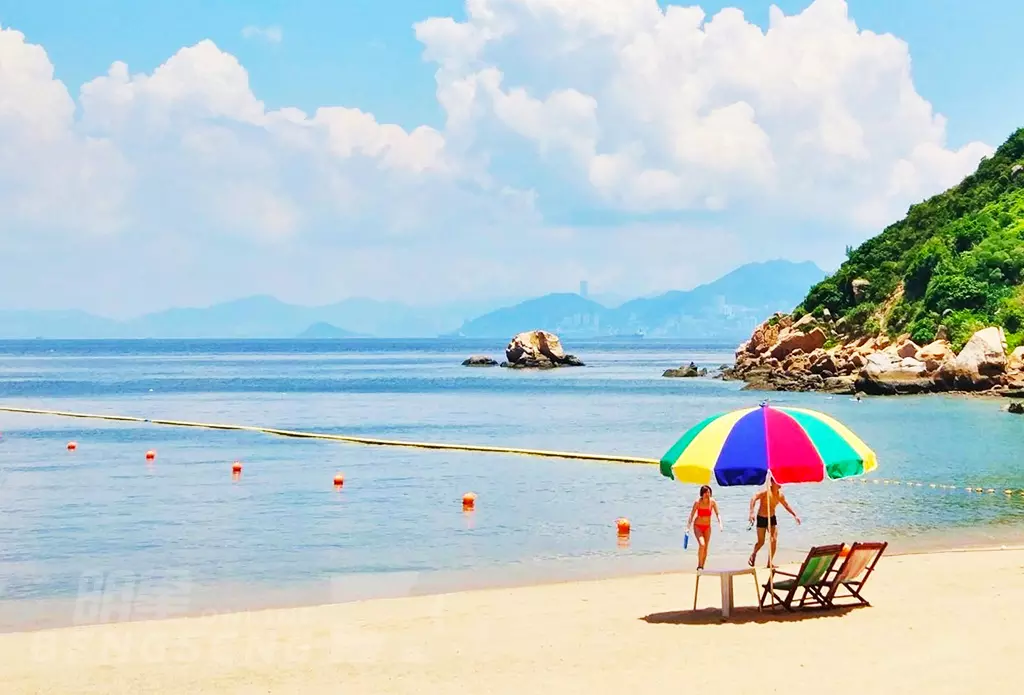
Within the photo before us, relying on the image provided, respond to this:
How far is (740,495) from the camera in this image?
107 feet

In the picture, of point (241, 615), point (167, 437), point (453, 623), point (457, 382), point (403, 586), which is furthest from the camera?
point (457, 382)

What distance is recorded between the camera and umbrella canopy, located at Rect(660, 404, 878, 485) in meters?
15.4

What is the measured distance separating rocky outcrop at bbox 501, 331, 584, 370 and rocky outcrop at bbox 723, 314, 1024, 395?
36.7 meters

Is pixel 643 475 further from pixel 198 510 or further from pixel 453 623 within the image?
pixel 453 623

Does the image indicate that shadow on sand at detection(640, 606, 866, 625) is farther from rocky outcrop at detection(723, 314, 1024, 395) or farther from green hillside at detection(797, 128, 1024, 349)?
green hillside at detection(797, 128, 1024, 349)

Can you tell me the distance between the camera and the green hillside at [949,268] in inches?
3172

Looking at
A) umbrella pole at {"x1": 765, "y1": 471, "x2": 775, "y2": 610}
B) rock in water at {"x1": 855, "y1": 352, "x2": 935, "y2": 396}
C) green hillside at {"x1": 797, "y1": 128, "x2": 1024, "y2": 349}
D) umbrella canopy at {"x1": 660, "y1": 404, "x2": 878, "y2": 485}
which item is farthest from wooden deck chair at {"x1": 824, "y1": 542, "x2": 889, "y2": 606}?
green hillside at {"x1": 797, "y1": 128, "x2": 1024, "y2": 349}

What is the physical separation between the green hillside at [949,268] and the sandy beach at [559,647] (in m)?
64.8

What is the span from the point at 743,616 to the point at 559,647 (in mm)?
2932

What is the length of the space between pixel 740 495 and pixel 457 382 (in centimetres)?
Answer: 8167

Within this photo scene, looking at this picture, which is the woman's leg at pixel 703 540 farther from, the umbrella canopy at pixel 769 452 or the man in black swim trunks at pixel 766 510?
the umbrella canopy at pixel 769 452

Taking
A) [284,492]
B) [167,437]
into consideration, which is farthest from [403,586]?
[167,437]

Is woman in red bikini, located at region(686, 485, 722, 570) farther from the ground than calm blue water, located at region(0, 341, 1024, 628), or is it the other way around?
woman in red bikini, located at region(686, 485, 722, 570)

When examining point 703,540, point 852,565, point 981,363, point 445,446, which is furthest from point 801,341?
point 852,565
